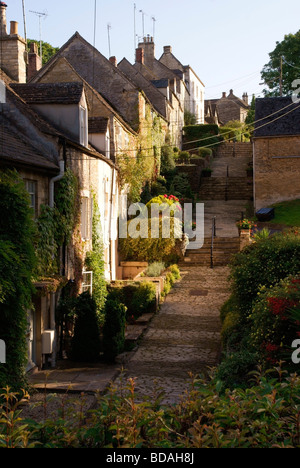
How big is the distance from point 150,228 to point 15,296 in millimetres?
15529

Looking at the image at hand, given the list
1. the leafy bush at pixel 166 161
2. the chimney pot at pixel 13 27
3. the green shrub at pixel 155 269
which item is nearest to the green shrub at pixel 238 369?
the green shrub at pixel 155 269

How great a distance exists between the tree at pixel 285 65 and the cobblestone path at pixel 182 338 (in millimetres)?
27966

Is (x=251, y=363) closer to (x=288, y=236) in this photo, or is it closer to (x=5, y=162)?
(x=288, y=236)

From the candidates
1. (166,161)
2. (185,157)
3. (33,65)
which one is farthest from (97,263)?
(185,157)

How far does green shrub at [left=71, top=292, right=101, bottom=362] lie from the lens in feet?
48.1

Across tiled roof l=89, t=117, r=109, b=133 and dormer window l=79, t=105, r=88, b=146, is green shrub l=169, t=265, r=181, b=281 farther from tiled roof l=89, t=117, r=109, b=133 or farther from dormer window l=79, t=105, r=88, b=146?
dormer window l=79, t=105, r=88, b=146

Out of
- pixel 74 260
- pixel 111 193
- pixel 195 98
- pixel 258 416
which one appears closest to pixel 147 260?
pixel 111 193

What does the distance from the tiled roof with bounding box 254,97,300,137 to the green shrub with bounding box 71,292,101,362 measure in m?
23.9

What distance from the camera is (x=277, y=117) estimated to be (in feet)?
117

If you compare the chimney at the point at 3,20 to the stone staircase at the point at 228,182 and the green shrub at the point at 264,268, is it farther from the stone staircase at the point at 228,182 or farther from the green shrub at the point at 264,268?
the stone staircase at the point at 228,182

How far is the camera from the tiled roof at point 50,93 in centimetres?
1741

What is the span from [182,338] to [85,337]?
3.46m

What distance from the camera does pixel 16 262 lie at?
10445 mm

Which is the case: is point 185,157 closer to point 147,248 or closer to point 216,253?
point 216,253
